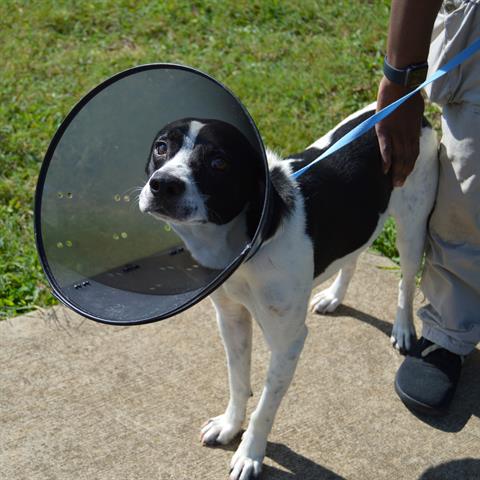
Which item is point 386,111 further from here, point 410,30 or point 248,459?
point 248,459

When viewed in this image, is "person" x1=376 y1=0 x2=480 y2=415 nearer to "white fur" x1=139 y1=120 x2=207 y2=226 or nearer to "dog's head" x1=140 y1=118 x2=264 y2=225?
"dog's head" x1=140 y1=118 x2=264 y2=225

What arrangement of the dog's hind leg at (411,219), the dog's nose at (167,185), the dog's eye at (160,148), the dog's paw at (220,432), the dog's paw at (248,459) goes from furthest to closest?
the dog's hind leg at (411,219) → the dog's paw at (220,432) → the dog's paw at (248,459) → the dog's eye at (160,148) → the dog's nose at (167,185)

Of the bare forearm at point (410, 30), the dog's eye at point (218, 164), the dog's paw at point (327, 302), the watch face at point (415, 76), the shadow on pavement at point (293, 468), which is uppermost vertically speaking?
the bare forearm at point (410, 30)

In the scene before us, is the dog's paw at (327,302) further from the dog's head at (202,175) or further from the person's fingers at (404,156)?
the dog's head at (202,175)

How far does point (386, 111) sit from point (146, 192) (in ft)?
3.26

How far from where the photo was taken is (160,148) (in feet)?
8.68

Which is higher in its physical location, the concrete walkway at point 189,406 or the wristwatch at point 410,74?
the wristwatch at point 410,74

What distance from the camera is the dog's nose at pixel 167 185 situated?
2.46 meters

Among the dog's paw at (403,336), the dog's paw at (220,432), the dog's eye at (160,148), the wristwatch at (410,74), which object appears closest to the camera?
the dog's eye at (160,148)

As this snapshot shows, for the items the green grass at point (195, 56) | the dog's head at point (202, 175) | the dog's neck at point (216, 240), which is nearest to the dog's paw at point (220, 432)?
the dog's neck at point (216, 240)

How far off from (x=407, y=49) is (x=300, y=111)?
10.3 ft

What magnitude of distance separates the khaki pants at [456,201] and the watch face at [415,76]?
40 cm

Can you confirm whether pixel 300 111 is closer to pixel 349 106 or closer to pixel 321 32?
pixel 349 106

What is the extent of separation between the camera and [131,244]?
301cm
